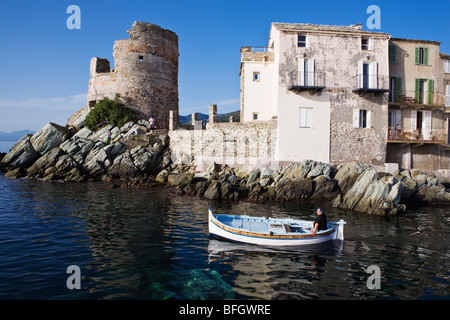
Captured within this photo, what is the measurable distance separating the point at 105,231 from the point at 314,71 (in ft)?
74.3

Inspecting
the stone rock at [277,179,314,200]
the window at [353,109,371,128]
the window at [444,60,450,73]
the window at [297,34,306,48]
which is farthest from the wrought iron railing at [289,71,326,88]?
the window at [444,60,450,73]

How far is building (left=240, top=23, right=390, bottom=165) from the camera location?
27.2 metres

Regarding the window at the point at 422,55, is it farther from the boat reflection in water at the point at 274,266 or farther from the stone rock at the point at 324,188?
the boat reflection in water at the point at 274,266

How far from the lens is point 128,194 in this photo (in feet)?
78.2

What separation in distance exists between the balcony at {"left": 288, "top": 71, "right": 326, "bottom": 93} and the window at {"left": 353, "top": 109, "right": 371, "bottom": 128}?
4.28 m

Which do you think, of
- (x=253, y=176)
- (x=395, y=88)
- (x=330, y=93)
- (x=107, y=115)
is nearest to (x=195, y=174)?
(x=253, y=176)

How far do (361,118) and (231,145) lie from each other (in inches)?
506

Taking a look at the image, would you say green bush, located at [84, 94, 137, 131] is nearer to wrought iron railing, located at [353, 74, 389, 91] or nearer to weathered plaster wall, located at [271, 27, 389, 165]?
weathered plaster wall, located at [271, 27, 389, 165]

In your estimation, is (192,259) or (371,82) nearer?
(192,259)

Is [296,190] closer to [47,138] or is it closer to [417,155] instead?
[417,155]

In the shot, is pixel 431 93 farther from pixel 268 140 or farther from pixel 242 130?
pixel 242 130

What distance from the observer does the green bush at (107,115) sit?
34719 mm

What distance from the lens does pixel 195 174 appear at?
30047 millimetres
